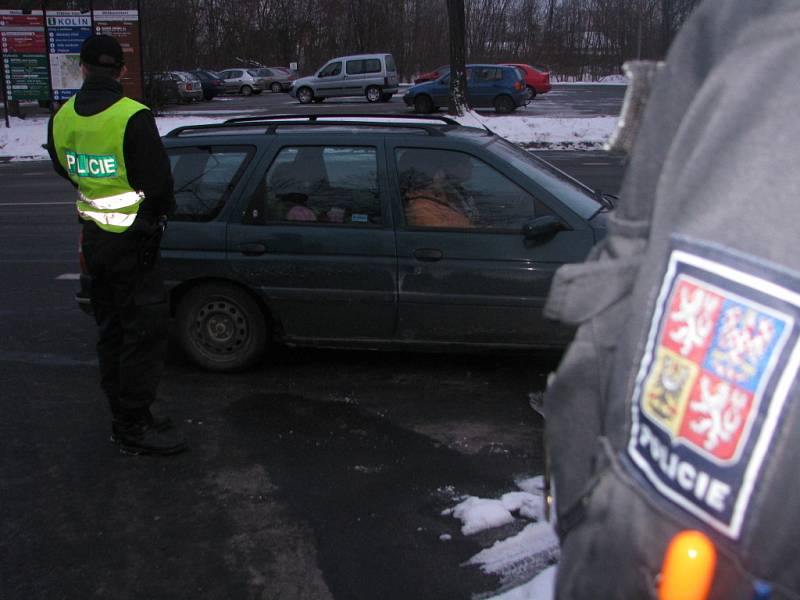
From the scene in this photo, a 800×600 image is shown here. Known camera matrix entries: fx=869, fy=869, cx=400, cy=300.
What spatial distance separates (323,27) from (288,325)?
55031 millimetres

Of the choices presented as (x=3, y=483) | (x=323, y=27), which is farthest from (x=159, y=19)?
(x=3, y=483)

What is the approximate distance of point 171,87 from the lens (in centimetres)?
3472

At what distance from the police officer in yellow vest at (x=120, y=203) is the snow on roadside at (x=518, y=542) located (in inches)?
67.7

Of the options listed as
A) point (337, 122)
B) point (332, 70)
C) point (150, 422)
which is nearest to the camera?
point (150, 422)

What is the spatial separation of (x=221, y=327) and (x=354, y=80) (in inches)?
1256

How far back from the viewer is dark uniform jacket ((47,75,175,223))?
13.3 ft

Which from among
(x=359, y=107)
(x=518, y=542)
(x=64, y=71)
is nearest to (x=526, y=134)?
(x=64, y=71)

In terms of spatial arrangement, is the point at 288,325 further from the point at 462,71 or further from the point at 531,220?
the point at 462,71

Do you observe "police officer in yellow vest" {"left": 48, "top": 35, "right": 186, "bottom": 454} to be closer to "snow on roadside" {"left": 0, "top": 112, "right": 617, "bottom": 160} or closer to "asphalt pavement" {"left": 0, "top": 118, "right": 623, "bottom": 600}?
"asphalt pavement" {"left": 0, "top": 118, "right": 623, "bottom": 600}

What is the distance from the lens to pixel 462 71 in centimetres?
2423

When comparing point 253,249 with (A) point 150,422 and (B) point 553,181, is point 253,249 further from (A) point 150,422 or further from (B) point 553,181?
(B) point 553,181

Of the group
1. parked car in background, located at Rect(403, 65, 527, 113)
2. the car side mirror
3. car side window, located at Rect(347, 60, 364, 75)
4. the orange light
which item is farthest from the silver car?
the orange light

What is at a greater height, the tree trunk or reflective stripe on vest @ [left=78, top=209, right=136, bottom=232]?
the tree trunk

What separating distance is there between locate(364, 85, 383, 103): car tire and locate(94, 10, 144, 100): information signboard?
1293 cm
